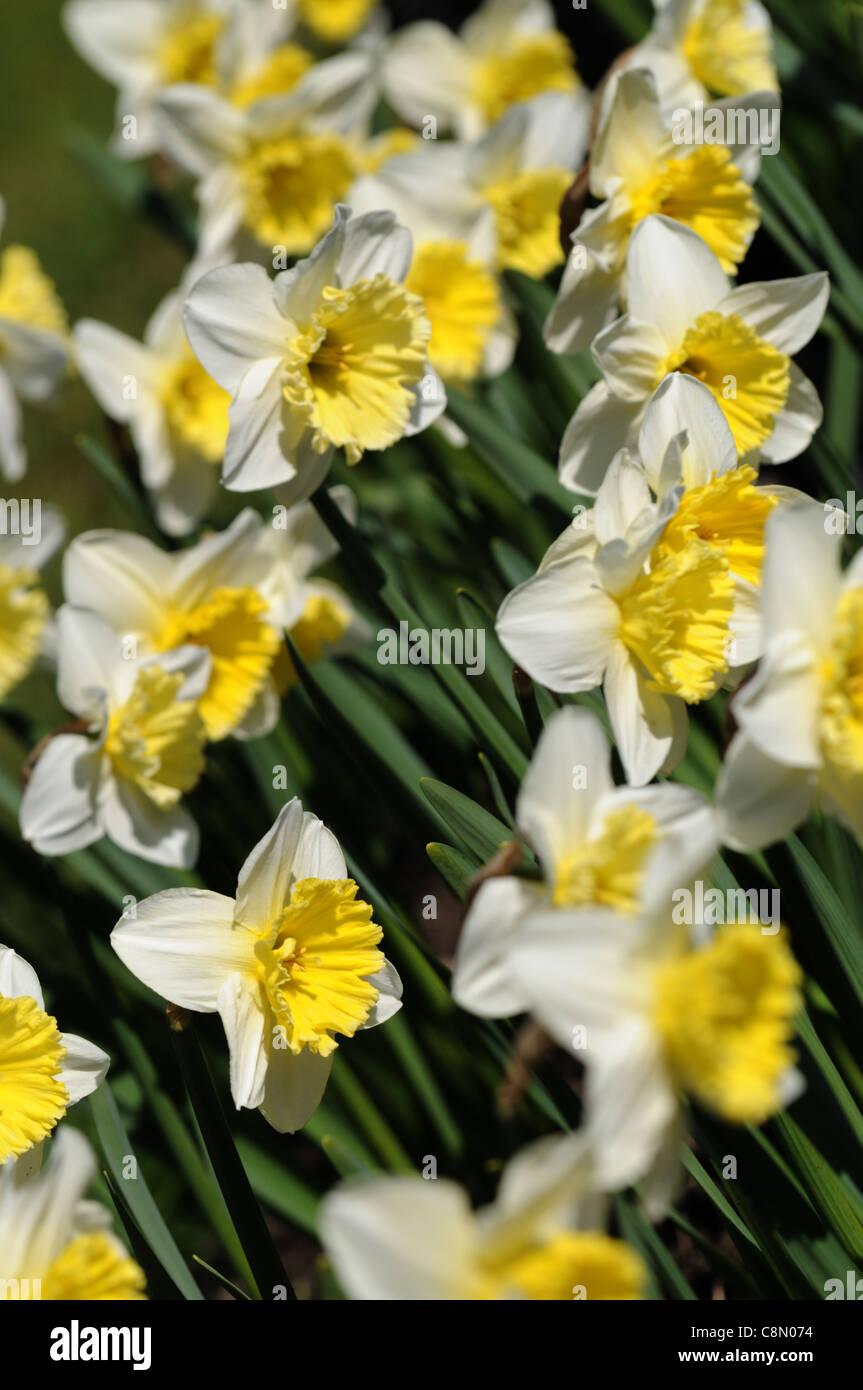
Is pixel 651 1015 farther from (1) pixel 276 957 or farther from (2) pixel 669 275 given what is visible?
(2) pixel 669 275

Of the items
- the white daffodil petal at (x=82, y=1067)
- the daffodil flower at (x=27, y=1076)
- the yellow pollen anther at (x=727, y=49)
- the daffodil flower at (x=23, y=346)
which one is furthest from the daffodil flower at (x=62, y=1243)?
the yellow pollen anther at (x=727, y=49)

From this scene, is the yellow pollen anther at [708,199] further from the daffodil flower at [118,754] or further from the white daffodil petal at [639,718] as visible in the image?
the daffodil flower at [118,754]

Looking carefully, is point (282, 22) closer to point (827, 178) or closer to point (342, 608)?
point (827, 178)

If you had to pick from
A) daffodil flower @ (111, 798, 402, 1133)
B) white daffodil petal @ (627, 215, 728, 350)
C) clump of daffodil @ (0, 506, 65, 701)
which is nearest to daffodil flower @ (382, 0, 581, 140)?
white daffodil petal @ (627, 215, 728, 350)

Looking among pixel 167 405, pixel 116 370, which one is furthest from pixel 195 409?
pixel 116 370

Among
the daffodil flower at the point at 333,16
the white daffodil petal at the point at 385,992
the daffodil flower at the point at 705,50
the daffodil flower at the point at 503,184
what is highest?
A: the daffodil flower at the point at 333,16

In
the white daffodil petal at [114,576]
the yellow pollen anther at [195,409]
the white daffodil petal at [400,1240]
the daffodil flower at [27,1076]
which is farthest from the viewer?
the yellow pollen anther at [195,409]
